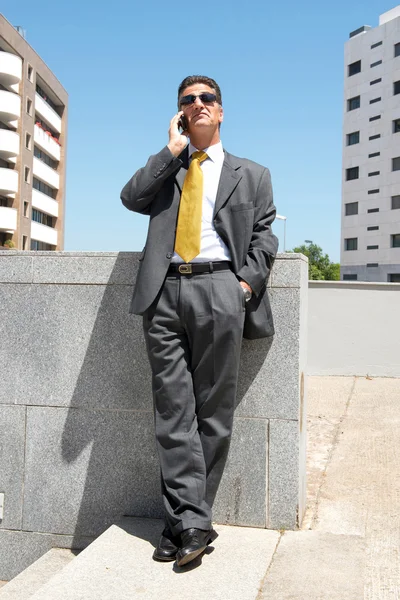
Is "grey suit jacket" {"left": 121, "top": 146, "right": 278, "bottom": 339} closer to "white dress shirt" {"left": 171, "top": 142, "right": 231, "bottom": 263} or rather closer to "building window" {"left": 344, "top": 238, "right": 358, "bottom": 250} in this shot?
"white dress shirt" {"left": 171, "top": 142, "right": 231, "bottom": 263}

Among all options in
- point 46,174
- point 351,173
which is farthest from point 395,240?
point 46,174

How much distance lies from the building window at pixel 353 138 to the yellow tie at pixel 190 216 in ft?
269

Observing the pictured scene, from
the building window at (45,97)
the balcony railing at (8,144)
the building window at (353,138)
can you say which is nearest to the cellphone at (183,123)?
the balcony railing at (8,144)

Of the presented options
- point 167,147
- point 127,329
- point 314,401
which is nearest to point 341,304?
point 314,401

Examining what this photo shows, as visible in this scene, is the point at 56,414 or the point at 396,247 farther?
the point at 396,247

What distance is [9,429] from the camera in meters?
4.81

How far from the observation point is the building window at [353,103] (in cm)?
8131

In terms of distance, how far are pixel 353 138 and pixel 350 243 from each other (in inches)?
508

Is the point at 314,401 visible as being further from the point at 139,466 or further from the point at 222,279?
the point at 222,279

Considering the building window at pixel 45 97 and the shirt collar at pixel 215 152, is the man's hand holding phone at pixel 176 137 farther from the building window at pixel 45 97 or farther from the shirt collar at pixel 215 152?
the building window at pixel 45 97

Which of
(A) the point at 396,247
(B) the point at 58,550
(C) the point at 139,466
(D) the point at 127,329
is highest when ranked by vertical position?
(A) the point at 396,247

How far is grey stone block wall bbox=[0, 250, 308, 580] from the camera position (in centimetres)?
415

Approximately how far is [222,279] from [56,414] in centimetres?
178

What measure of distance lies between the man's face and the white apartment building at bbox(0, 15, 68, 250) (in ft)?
187
